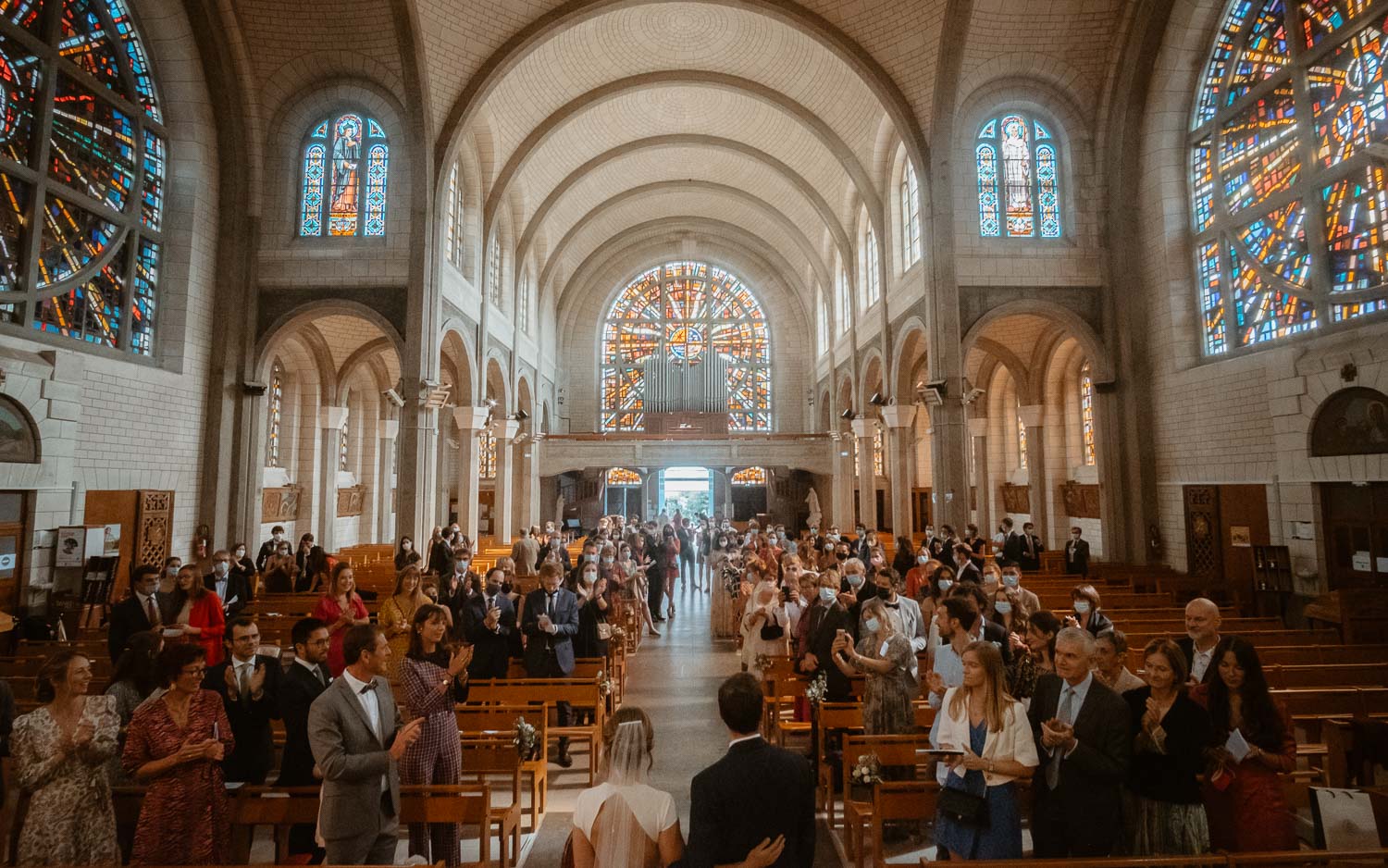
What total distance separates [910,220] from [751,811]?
621 inches

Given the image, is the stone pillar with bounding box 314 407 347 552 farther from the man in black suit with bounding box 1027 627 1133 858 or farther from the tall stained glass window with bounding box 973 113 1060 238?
the man in black suit with bounding box 1027 627 1133 858

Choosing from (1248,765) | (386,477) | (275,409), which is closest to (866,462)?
(386,477)

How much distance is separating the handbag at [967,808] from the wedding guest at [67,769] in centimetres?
353

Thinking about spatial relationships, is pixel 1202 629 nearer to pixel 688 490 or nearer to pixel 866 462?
pixel 866 462

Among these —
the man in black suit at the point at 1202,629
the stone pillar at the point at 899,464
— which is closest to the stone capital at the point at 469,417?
A: the stone pillar at the point at 899,464

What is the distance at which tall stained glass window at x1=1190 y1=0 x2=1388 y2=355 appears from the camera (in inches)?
338

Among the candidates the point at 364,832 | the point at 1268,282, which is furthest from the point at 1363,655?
the point at 364,832

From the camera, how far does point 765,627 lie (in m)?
7.01

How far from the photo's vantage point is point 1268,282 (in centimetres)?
1004

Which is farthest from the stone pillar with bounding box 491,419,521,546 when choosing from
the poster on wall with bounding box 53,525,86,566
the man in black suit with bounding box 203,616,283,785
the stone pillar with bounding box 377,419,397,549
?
the man in black suit with bounding box 203,616,283,785

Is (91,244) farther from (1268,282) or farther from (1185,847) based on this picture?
(1268,282)

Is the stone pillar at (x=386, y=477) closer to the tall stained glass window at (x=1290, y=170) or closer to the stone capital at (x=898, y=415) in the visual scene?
the stone capital at (x=898, y=415)

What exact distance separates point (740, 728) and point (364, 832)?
1760 millimetres

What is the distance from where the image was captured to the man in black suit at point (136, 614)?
5.79 meters
